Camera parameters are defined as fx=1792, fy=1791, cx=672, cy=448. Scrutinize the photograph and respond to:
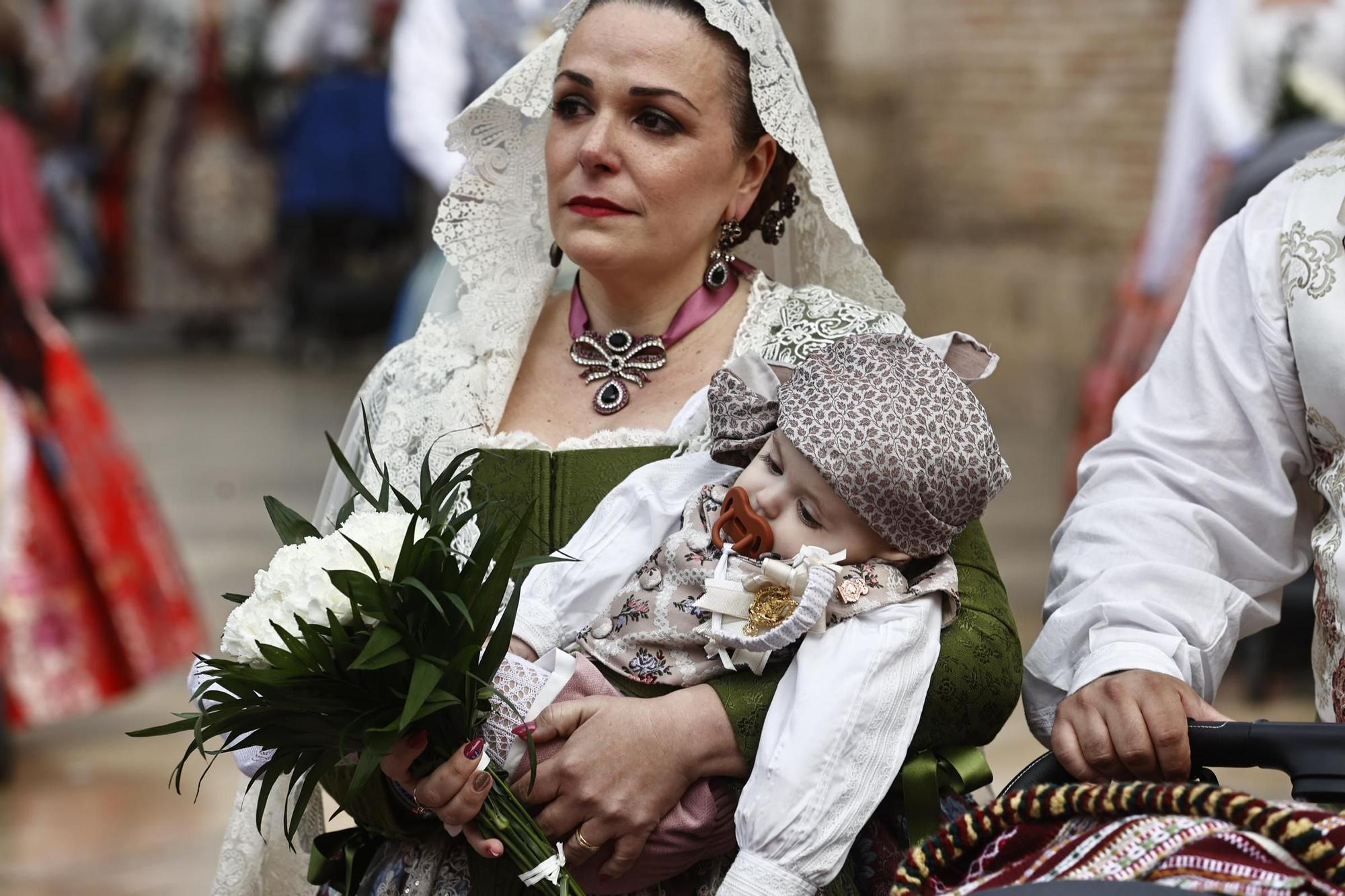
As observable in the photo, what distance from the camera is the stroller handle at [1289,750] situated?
6.42 ft

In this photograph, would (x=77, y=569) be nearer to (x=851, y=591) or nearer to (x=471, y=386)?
(x=471, y=386)

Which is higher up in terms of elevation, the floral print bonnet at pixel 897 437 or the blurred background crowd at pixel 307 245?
the floral print bonnet at pixel 897 437

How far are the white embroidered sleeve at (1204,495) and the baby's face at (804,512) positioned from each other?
0.33 metres

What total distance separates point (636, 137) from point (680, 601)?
74 cm

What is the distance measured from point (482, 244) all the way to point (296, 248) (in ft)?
35.0

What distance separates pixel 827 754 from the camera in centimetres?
213

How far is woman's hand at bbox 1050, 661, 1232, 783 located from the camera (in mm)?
2127

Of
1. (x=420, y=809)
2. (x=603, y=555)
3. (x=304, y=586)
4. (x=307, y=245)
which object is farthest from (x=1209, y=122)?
(x=307, y=245)

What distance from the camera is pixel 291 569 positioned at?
82.6 inches

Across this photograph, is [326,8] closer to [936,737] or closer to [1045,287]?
[1045,287]

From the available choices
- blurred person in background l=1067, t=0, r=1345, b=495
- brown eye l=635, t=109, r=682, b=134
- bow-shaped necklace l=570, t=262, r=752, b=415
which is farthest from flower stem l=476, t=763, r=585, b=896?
blurred person in background l=1067, t=0, r=1345, b=495

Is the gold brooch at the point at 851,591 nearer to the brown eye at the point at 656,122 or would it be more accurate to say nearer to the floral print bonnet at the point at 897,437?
the floral print bonnet at the point at 897,437

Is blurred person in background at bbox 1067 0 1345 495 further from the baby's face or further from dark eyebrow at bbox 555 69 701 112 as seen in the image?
the baby's face

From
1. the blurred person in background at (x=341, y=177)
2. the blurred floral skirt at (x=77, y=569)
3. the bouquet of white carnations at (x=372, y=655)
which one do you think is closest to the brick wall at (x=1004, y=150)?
the blurred person in background at (x=341, y=177)
